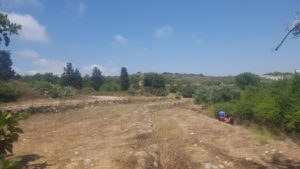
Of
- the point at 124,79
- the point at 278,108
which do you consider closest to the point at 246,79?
the point at 278,108

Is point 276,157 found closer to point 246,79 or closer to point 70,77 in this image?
point 246,79

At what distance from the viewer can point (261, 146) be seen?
9.88 m

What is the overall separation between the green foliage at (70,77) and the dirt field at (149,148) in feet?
115

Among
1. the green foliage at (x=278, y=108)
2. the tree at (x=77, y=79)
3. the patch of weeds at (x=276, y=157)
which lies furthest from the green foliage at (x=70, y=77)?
the patch of weeds at (x=276, y=157)

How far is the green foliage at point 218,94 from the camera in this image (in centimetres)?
2731

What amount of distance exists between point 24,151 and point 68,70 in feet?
129

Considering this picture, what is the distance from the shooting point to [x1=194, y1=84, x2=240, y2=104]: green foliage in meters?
27.3

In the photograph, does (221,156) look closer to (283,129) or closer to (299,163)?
(299,163)

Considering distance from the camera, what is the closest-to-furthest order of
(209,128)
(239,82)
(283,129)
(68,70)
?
(209,128) → (283,129) → (239,82) → (68,70)

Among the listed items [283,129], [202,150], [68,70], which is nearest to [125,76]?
[68,70]

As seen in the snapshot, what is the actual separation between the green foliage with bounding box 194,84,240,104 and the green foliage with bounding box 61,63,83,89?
2210cm

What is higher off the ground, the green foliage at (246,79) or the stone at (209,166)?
the green foliage at (246,79)

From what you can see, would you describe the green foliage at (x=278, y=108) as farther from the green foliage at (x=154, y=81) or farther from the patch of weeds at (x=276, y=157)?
the green foliage at (x=154, y=81)

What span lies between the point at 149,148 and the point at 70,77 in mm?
40414
